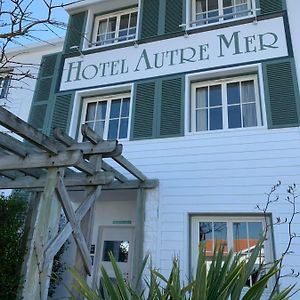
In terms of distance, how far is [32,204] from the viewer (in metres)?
6.09

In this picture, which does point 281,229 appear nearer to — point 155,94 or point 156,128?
point 156,128

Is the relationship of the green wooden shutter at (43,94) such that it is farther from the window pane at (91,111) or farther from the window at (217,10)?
the window at (217,10)

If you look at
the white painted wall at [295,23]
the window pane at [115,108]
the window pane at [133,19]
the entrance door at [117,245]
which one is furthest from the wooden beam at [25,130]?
the window pane at [133,19]

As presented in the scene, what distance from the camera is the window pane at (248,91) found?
657 centimetres

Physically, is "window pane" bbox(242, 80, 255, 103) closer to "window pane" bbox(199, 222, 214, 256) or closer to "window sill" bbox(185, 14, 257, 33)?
"window sill" bbox(185, 14, 257, 33)

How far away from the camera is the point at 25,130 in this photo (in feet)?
11.4

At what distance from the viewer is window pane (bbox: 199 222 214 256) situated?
5.78m

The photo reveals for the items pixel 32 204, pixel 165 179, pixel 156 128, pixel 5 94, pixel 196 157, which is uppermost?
pixel 5 94

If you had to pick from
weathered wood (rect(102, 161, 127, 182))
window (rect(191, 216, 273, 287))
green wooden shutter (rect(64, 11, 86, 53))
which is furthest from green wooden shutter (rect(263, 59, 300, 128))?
green wooden shutter (rect(64, 11, 86, 53))

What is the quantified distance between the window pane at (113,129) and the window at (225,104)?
5.28ft

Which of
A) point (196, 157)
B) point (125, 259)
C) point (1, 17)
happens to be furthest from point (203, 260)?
point (125, 259)

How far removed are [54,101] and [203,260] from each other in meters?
5.99

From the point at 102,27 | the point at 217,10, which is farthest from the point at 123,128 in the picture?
the point at 217,10

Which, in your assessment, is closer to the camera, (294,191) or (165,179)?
(294,191)
